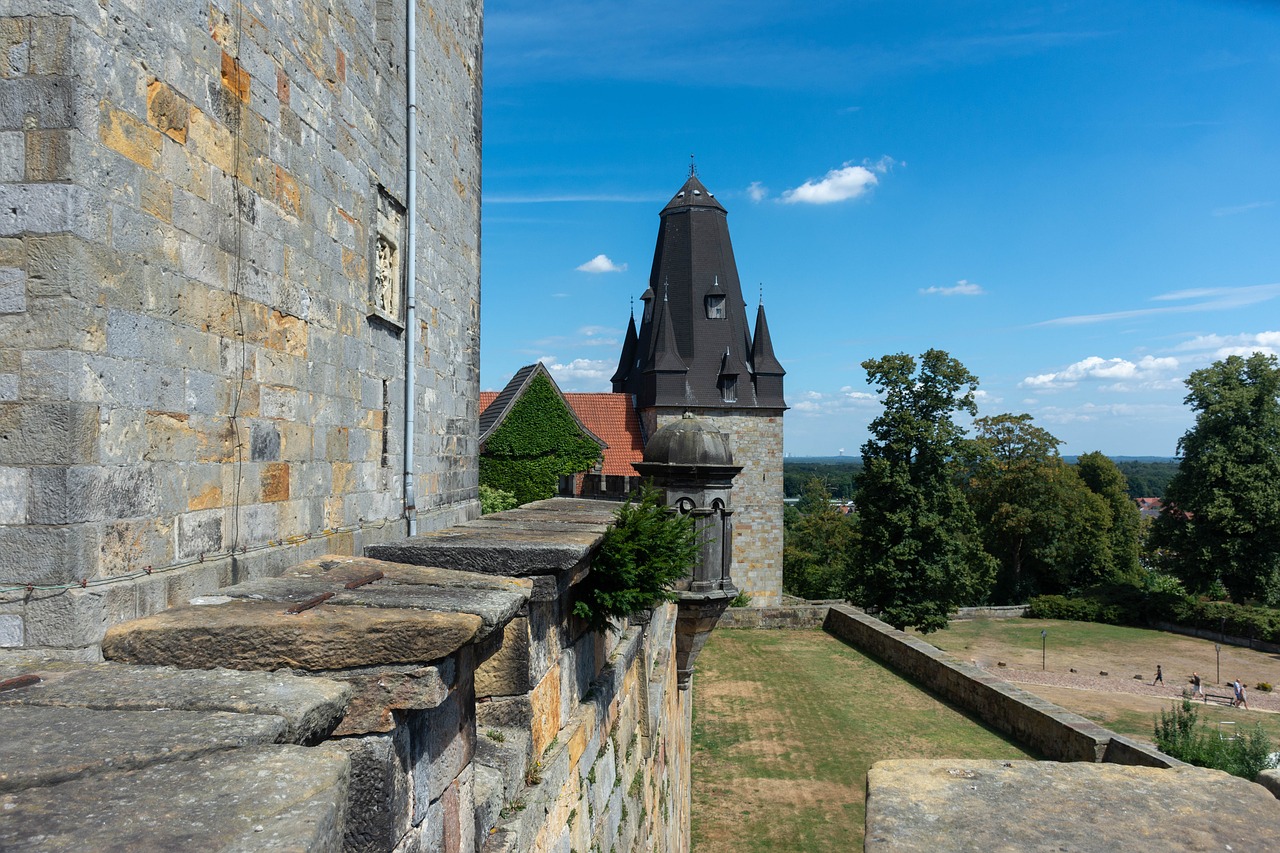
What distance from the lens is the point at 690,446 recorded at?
11523 millimetres

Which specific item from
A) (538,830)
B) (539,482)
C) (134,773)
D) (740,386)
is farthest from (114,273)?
(740,386)

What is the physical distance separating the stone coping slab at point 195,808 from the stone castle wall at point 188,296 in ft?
4.80

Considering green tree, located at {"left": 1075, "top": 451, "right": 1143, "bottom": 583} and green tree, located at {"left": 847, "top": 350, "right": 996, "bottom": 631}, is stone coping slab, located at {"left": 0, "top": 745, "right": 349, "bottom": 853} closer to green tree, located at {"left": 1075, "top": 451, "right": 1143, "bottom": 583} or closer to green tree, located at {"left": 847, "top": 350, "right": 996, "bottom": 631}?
green tree, located at {"left": 847, "top": 350, "right": 996, "bottom": 631}

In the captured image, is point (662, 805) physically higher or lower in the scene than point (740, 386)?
lower

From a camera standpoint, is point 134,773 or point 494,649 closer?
point 134,773

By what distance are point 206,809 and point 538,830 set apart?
2336mm

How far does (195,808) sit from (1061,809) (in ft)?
5.75

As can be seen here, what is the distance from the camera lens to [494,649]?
106 inches

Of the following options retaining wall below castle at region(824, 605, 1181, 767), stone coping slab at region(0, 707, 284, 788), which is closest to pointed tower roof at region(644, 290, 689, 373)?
retaining wall below castle at region(824, 605, 1181, 767)

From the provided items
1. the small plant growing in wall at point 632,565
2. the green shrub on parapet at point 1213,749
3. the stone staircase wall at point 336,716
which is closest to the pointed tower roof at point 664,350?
→ the green shrub on parapet at point 1213,749

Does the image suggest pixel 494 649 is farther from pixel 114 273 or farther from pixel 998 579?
pixel 998 579

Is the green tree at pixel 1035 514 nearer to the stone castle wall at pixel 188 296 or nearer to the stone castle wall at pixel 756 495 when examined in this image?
the stone castle wall at pixel 756 495

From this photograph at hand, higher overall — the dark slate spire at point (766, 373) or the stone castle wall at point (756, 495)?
the dark slate spire at point (766, 373)

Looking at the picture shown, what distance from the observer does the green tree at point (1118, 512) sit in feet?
136
